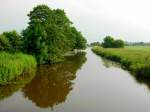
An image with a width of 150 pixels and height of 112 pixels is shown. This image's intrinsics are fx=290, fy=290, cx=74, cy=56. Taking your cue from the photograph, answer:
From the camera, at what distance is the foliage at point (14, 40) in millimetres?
40531

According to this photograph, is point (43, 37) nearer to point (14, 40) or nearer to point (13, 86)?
point (14, 40)

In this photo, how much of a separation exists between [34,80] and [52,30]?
49.9 feet

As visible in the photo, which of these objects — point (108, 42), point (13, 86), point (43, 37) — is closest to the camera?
point (13, 86)

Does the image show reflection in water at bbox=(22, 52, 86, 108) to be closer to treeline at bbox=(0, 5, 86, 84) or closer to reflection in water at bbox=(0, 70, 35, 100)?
reflection in water at bbox=(0, 70, 35, 100)

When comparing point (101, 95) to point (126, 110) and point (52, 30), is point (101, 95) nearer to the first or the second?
point (126, 110)

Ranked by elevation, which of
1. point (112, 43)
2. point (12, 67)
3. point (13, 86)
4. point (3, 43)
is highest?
point (3, 43)

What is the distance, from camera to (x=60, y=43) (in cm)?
4500

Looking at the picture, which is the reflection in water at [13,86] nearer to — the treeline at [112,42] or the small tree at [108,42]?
the treeline at [112,42]

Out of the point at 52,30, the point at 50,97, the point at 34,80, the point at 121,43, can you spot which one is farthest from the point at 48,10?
the point at 121,43

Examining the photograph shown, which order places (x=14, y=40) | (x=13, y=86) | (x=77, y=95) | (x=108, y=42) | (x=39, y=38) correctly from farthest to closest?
(x=108, y=42) < (x=14, y=40) < (x=39, y=38) < (x=13, y=86) < (x=77, y=95)

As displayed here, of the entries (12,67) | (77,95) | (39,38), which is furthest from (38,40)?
(77,95)

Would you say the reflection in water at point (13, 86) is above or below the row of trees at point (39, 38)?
below

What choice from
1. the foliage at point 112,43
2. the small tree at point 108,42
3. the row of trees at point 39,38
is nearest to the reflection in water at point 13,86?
the row of trees at point 39,38

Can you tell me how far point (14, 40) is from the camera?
4103 cm
